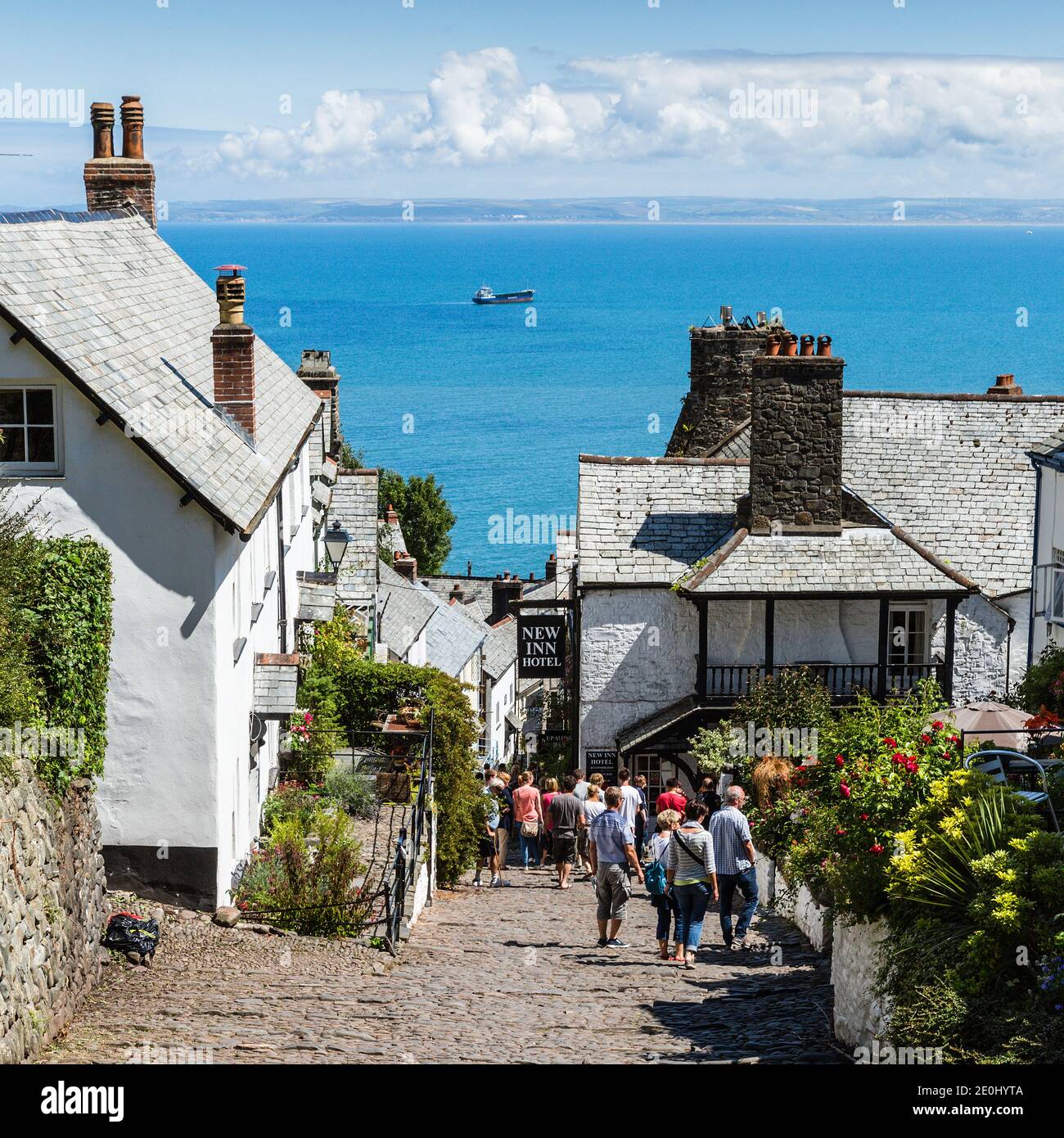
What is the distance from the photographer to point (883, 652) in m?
28.6

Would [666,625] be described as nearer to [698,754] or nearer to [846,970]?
[698,754]

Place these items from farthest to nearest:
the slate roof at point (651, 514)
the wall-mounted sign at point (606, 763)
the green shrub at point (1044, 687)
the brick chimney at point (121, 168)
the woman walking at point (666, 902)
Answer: the slate roof at point (651, 514) < the wall-mounted sign at point (606, 763) < the brick chimney at point (121, 168) < the green shrub at point (1044, 687) < the woman walking at point (666, 902)

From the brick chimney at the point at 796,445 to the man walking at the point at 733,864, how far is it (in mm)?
12466

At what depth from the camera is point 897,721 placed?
14.4m

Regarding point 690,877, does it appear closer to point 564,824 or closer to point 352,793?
point 564,824

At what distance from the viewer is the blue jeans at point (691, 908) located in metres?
15.5

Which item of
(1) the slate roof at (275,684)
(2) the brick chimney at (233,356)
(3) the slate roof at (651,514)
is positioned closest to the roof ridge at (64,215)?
(2) the brick chimney at (233,356)

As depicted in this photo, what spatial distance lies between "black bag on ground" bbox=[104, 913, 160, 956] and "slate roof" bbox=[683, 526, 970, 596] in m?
14.5

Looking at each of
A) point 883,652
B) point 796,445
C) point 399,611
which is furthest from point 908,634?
point 399,611

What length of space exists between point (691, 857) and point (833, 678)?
44.6ft

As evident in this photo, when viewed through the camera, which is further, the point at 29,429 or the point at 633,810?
the point at 633,810

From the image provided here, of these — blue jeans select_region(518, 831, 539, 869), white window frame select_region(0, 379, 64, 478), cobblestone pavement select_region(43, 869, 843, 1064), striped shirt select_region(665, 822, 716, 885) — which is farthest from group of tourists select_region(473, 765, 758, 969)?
white window frame select_region(0, 379, 64, 478)

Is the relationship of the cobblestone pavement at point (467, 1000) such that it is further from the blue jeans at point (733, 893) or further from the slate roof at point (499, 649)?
the slate roof at point (499, 649)
